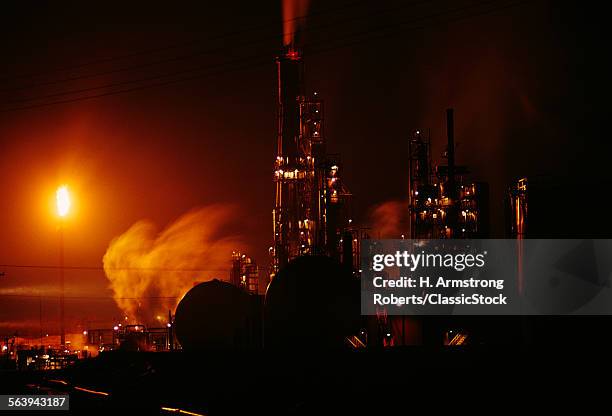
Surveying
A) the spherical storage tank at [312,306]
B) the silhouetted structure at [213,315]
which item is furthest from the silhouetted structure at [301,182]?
the spherical storage tank at [312,306]

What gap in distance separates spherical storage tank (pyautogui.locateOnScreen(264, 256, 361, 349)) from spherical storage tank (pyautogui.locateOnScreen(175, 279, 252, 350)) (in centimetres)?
550

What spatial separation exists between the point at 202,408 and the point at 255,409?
199 centimetres

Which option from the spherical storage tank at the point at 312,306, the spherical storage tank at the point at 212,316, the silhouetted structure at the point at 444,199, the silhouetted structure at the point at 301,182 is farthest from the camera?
the silhouetted structure at the point at 301,182

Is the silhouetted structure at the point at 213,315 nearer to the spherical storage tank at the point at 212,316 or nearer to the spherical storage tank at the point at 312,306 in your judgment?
the spherical storage tank at the point at 212,316

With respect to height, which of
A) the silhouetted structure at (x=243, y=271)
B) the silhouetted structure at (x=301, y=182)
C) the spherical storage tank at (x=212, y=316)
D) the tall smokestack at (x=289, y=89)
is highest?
the tall smokestack at (x=289, y=89)

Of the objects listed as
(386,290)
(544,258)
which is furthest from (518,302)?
(386,290)

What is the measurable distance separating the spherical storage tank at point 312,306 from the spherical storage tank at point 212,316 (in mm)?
5496

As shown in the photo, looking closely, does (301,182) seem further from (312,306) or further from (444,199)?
(312,306)

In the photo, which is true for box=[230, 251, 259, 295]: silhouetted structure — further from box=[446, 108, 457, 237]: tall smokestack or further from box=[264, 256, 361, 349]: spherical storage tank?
box=[264, 256, 361, 349]: spherical storage tank

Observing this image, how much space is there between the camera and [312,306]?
28812 mm

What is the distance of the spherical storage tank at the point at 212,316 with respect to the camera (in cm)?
3491

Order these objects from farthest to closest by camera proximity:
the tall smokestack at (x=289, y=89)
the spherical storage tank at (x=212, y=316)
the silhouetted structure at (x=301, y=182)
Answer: the tall smokestack at (x=289, y=89) → the silhouetted structure at (x=301, y=182) → the spherical storage tank at (x=212, y=316)

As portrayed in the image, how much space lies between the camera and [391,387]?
77.5ft

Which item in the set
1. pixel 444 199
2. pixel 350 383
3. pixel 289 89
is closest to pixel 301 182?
pixel 289 89
